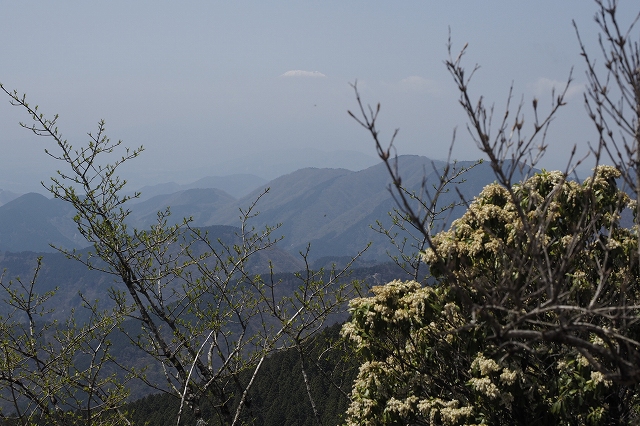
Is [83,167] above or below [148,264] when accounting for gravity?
above

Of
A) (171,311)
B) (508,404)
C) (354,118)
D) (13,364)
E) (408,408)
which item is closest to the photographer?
(354,118)

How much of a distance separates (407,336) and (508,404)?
201 cm

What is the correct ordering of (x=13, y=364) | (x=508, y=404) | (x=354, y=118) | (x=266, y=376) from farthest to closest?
(x=266, y=376) → (x=13, y=364) → (x=508, y=404) → (x=354, y=118)

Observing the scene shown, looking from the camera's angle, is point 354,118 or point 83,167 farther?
point 83,167

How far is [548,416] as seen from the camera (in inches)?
364

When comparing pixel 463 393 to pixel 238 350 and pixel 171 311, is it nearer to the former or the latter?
pixel 238 350

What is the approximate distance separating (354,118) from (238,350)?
9221 millimetres

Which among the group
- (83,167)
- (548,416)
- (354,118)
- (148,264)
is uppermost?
(83,167)

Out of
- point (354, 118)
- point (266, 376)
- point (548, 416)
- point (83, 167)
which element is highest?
point (83, 167)

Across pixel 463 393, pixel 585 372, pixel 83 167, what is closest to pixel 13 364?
pixel 83 167

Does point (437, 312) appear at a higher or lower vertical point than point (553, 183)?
lower

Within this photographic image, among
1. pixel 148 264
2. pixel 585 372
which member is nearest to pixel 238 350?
pixel 148 264

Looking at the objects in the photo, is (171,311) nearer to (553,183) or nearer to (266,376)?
(553,183)

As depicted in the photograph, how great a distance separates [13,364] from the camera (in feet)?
38.0
